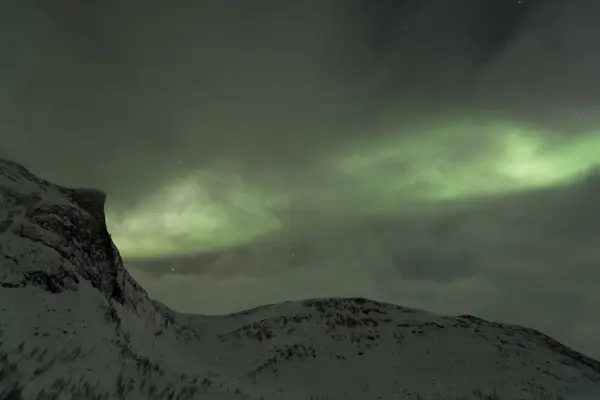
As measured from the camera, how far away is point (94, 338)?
15.3 m

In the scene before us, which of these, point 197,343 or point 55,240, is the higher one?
point 55,240

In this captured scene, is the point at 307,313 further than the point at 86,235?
Yes

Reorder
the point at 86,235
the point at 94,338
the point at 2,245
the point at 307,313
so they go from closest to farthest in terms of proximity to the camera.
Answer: the point at 94,338 → the point at 2,245 → the point at 86,235 → the point at 307,313

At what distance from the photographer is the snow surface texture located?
11.5 metres

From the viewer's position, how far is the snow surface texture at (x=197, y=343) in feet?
37.7

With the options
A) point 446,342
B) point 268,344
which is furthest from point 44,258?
point 446,342

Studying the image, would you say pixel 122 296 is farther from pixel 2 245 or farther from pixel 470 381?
pixel 470 381

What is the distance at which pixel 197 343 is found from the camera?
46031 millimetres

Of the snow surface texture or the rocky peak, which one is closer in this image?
the snow surface texture

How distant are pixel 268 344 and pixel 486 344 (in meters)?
26.3

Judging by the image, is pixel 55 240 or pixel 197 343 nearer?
pixel 55 240

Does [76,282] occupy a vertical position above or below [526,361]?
below

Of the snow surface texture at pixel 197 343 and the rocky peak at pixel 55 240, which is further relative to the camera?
the rocky peak at pixel 55 240

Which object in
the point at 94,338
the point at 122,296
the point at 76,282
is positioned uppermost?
the point at 122,296
